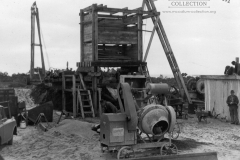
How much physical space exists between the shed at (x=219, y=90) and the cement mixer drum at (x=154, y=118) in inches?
388

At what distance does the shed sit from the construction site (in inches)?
2.2

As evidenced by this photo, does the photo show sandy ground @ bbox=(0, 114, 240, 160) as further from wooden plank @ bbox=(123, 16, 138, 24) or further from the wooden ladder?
wooden plank @ bbox=(123, 16, 138, 24)

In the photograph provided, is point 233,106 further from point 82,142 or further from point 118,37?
point 82,142

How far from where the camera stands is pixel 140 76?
64.5ft

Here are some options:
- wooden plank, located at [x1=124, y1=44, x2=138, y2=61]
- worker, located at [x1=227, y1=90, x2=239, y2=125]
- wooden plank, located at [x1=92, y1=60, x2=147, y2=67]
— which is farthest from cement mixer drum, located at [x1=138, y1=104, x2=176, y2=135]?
wooden plank, located at [x1=124, y1=44, x2=138, y2=61]

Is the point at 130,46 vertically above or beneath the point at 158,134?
above

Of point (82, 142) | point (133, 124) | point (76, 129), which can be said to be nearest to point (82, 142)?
point (82, 142)

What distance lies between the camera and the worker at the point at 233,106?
61.7 feet

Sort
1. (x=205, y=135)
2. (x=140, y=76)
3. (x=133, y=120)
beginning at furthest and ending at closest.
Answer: (x=140, y=76) < (x=205, y=135) < (x=133, y=120)

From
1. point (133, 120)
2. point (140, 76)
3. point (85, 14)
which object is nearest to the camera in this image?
point (133, 120)

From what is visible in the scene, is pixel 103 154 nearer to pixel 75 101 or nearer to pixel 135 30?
pixel 75 101

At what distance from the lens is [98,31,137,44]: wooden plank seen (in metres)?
20.0

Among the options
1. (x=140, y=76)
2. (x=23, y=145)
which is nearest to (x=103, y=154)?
(x=23, y=145)

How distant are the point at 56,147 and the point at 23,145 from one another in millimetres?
1355
